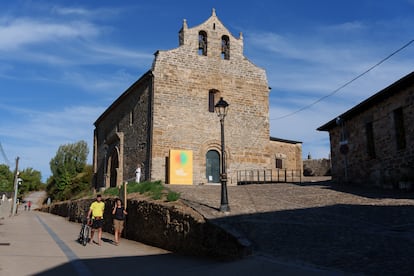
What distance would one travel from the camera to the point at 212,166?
23.2m

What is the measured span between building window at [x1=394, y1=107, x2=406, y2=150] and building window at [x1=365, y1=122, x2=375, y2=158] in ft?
5.65

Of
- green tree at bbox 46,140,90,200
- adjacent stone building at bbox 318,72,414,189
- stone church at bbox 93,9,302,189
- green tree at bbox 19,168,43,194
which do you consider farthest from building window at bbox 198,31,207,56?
green tree at bbox 19,168,43,194

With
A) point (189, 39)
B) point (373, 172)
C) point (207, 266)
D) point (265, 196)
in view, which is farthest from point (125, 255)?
point (189, 39)

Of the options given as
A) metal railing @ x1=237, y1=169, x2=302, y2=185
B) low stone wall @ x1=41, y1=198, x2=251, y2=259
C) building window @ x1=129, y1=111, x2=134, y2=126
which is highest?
building window @ x1=129, y1=111, x2=134, y2=126

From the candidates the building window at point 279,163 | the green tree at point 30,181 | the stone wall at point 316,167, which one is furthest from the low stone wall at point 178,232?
the green tree at point 30,181

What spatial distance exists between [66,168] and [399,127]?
47.2 meters

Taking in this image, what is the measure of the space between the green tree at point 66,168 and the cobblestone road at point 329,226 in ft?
137

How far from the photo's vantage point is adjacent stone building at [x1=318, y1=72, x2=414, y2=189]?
15117 millimetres

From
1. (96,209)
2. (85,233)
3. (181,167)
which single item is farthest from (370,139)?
(85,233)

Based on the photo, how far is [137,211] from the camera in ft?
44.3

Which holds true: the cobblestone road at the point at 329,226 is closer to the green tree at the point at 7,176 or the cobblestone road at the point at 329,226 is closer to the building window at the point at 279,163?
the building window at the point at 279,163

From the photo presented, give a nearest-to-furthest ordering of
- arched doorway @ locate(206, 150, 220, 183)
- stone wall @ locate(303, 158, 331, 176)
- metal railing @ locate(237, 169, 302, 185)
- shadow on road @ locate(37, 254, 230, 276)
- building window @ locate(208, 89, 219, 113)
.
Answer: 1. shadow on road @ locate(37, 254, 230, 276)
2. arched doorway @ locate(206, 150, 220, 183)
3. metal railing @ locate(237, 169, 302, 185)
4. building window @ locate(208, 89, 219, 113)
5. stone wall @ locate(303, 158, 331, 176)

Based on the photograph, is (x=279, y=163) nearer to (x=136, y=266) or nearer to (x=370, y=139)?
(x=370, y=139)

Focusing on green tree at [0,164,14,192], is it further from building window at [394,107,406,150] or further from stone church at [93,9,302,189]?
building window at [394,107,406,150]
